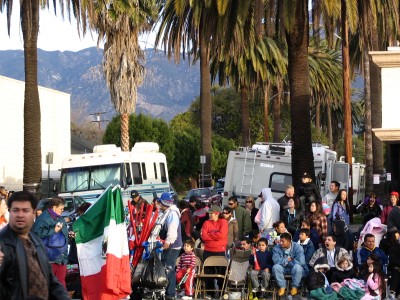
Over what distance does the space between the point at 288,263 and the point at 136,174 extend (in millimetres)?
14769

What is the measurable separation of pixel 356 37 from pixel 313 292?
34.1 meters

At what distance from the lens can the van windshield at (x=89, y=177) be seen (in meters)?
31.7

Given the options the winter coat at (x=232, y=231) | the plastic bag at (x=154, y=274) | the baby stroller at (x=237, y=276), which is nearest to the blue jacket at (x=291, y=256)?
the baby stroller at (x=237, y=276)

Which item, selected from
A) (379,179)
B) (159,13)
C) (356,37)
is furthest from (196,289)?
(356,37)

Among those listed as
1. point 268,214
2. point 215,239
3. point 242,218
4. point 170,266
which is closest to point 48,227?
point 170,266

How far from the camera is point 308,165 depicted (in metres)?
25.0

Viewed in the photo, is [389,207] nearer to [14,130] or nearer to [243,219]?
[243,219]

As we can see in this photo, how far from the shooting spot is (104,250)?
15680 millimetres

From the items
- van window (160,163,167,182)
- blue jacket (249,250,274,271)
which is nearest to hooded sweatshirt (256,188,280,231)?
blue jacket (249,250,274,271)

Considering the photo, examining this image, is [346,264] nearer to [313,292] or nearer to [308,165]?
[313,292]

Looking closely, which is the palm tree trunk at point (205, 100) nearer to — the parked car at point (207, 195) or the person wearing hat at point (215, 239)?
the parked car at point (207, 195)

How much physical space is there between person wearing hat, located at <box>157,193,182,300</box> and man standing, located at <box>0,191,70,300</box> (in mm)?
10055

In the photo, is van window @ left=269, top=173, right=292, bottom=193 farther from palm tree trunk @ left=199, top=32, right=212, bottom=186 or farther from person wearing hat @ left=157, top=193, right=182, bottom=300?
person wearing hat @ left=157, top=193, right=182, bottom=300

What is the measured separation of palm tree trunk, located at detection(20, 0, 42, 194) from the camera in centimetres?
2662
